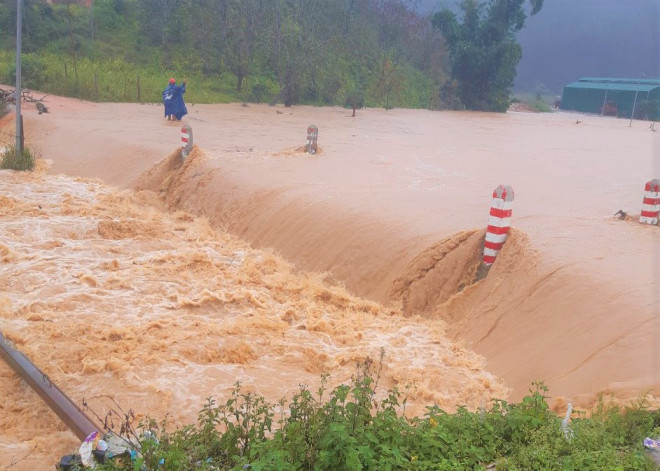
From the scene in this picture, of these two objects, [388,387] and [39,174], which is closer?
[388,387]

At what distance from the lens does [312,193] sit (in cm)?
1081

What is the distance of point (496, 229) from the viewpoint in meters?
7.68

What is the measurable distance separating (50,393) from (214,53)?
3154 cm

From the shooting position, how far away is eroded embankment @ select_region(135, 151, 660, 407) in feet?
18.6

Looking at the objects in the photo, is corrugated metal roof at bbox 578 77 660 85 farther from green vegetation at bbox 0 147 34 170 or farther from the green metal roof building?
green vegetation at bbox 0 147 34 170

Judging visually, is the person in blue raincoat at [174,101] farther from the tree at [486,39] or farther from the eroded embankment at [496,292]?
the tree at [486,39]

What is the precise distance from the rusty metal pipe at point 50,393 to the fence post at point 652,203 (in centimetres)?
709

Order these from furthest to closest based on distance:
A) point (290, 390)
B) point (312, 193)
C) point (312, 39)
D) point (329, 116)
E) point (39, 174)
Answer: point (312, 39), point (329, 116), point (39, 174), point (312, 193), point (290, 390)

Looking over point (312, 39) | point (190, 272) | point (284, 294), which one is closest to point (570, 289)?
point (284, 294)

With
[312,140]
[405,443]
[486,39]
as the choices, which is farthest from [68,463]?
[486,39]

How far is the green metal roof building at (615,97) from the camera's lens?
39.8 meters

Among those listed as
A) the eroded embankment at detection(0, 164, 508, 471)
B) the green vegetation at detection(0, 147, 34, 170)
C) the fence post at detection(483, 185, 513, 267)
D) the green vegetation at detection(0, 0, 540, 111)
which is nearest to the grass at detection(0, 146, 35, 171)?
the green vegetation at detection(0, 147, 34, 170)

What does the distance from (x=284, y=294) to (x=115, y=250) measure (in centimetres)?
309

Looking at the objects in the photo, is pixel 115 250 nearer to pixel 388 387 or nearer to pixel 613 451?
pixel 388 387
